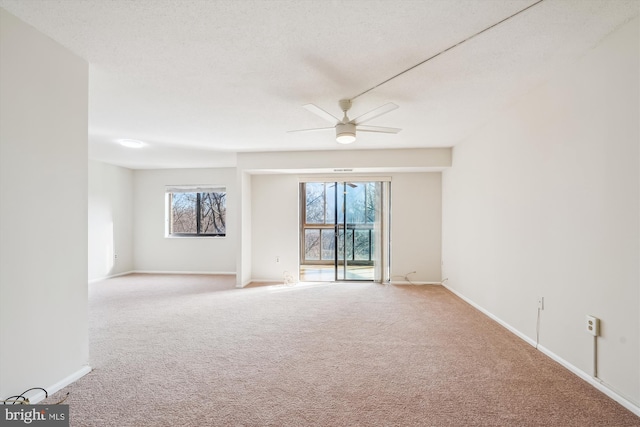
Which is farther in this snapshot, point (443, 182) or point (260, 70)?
point (443, 182)

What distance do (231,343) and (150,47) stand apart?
2479 mm

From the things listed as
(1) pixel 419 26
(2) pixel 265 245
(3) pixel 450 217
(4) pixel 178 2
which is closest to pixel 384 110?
(1) pixel 419 26

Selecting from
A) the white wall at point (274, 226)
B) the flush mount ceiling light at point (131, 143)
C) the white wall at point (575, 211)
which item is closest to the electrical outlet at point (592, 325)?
the white wall at point (575, 211)

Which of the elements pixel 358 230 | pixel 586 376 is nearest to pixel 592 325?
pixel 586 376

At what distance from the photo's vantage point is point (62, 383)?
6.71ft

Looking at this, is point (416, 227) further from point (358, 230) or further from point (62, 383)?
point (62, 383)

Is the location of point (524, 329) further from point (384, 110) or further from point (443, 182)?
point (443, 182)

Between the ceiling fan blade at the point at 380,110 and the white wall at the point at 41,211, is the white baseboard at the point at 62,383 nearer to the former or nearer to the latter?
the white wall at the point at 41,211

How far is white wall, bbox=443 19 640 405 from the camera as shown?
182 cm

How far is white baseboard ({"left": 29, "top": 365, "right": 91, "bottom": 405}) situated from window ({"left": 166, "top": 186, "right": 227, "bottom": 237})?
450 centimetres

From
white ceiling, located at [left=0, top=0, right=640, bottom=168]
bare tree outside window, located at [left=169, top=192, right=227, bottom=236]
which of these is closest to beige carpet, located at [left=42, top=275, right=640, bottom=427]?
white ceiling, located at [left=0, top=0, right=640, bottom=168]

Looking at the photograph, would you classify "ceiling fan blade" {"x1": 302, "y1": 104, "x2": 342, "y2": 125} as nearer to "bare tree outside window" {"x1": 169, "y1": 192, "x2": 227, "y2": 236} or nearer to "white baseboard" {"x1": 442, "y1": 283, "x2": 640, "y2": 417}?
"white baseboard" {"x1": 442, "y1": 283, "x2": 640, "y2": 417}

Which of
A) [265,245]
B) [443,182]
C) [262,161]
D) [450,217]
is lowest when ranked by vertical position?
[265,245]

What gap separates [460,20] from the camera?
69.2 inches
